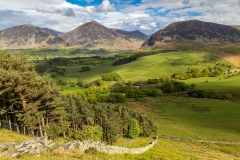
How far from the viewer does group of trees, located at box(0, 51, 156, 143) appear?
42.3 m

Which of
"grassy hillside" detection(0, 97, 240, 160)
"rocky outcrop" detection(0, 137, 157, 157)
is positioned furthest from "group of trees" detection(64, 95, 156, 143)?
"rocky outcrop" detection(0, 137, 157, 157)

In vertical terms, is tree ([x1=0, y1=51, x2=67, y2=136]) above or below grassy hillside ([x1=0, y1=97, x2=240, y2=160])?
above

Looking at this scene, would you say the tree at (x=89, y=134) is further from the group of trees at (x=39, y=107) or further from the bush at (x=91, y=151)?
the bush at (x=91, y=151)

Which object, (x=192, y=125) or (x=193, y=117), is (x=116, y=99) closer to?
(x=193, y=117)

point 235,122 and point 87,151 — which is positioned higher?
point 87,151

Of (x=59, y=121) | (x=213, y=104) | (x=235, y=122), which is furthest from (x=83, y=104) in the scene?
(x=213, y=104)

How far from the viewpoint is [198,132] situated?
93.0 metres

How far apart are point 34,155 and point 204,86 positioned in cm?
17965

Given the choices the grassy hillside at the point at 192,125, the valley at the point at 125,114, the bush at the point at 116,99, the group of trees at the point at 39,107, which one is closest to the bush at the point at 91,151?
the valley at the point at 125,114

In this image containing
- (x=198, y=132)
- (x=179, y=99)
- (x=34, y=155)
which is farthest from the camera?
(x=179, y=99)

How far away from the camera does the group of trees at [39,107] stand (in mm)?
42312

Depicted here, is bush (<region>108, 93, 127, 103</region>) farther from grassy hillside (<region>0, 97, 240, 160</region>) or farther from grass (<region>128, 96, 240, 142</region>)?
grass (<region>128, 96, 240, 142</region>)

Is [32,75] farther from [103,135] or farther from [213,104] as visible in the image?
[213,104]

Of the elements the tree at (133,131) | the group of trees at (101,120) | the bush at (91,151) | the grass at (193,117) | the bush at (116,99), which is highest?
the bush at (91,151)
